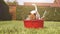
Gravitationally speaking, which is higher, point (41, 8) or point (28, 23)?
point (28, 23)

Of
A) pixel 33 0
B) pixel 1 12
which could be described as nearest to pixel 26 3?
pixel 33 0

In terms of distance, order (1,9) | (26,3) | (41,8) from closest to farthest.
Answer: (1,9), (41,8), (26,3)

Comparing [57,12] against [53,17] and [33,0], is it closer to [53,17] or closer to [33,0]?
[53,17]

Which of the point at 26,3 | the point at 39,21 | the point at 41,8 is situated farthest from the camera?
the point at 26,3

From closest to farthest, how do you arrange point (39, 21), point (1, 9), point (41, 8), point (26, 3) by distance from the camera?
1. point (39, 21)
2. point (1, 9)
3. point (41, 8)
4. point (26, 3)

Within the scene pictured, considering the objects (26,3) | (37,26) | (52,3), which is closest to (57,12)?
(52,3)

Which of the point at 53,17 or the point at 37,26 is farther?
the point at 53,17

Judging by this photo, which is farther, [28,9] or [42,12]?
[28,9]

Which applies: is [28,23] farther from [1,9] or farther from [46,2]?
[46,2]

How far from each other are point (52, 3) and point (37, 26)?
25.4 feet

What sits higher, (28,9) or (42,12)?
(28,9)

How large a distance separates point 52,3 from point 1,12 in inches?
138

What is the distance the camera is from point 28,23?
16.1 ft

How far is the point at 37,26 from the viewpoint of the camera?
487 cm
